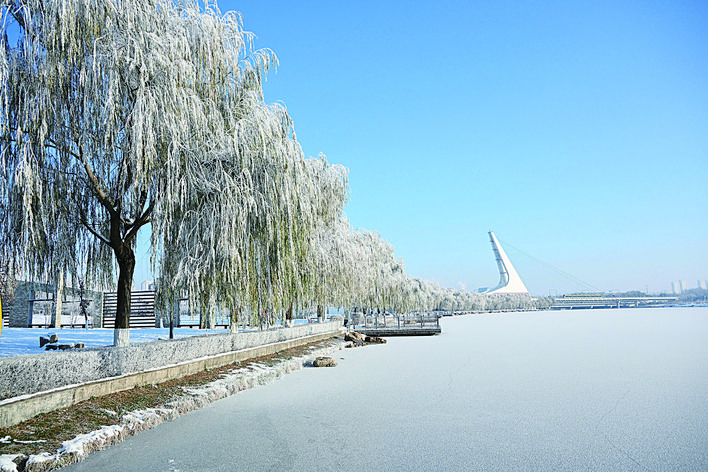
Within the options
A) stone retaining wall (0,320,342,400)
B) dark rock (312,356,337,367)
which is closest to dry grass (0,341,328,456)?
stone retaining wall (0,320,342,400)

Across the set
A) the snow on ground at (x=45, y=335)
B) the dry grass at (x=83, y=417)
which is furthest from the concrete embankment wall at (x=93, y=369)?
the snow on ground at (x=45, y=335)

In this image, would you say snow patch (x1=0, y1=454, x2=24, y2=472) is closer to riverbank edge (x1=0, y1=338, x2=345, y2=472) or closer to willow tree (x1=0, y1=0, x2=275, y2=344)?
riverbank edge (x1=0, y1=338, x2=345, y2=472)

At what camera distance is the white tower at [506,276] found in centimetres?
15862

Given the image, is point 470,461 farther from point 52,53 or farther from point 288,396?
point 52,53

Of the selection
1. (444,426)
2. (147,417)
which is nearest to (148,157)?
(147,417)

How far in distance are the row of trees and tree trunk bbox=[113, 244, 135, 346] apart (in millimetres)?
25

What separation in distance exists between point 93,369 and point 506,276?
540 ft

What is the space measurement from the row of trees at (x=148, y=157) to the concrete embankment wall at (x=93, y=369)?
0.97 metres

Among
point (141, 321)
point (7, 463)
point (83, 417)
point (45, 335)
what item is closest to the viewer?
point (7, 463)

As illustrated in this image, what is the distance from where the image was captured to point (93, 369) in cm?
791

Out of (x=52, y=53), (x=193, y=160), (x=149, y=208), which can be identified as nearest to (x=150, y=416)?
(x=149, y=208)

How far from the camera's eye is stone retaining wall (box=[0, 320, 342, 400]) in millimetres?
6371

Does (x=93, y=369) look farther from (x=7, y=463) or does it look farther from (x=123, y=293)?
(x=7, y=463)

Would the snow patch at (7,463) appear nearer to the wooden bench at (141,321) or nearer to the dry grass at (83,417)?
the dry grass at (83,417)
